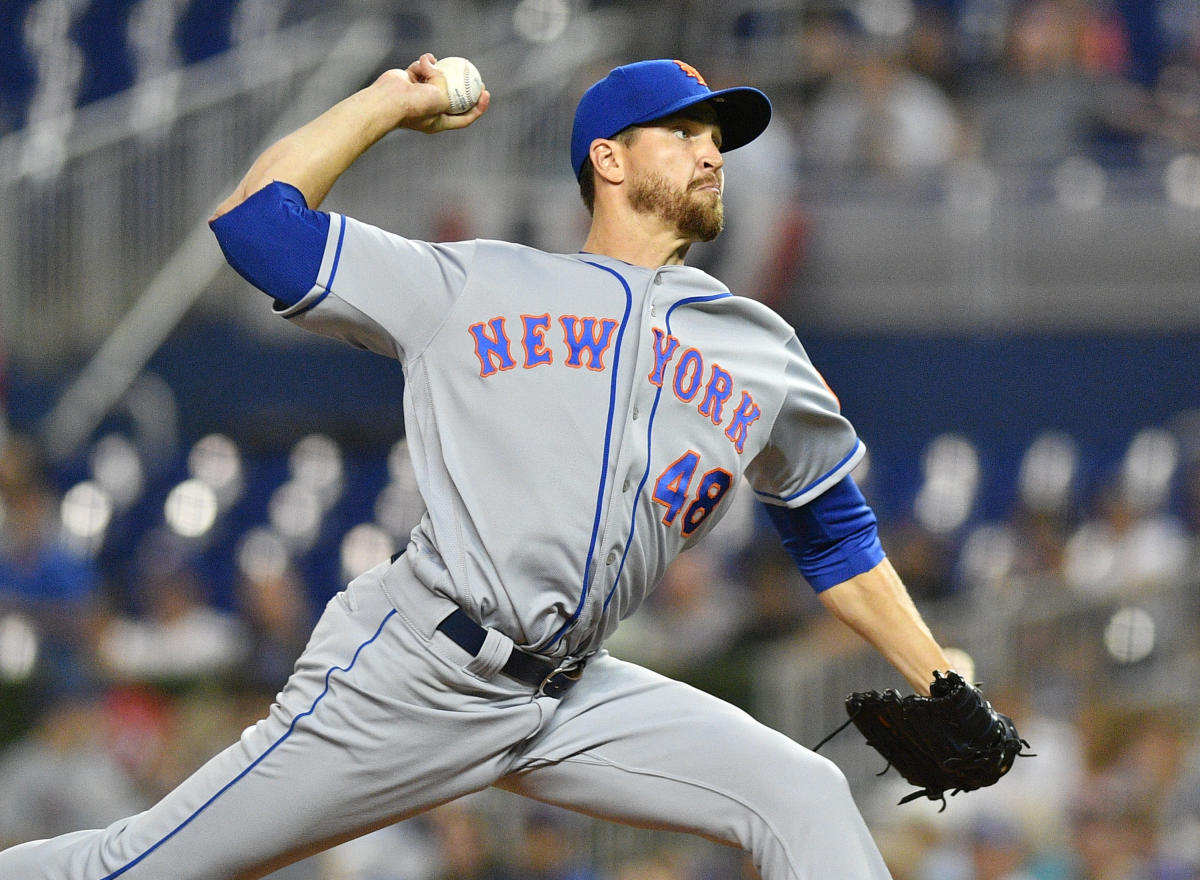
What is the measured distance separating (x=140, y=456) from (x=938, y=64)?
4466 mm

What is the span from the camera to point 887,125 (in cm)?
899

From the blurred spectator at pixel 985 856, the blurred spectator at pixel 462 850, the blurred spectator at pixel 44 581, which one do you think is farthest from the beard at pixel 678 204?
the blurred spectator at pixel 44 581

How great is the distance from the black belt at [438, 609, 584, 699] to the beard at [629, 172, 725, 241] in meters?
0.77

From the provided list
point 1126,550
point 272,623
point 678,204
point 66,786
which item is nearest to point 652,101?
point 678,204

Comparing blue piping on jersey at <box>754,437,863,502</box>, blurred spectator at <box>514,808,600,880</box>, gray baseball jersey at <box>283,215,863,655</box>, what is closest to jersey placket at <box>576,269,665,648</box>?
gray baseball jersey at <box>283,215,863,655</box>

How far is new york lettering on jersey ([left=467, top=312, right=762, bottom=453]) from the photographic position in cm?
293

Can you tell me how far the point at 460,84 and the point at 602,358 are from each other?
1.69 ft

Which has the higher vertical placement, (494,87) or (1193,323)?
(494,87)

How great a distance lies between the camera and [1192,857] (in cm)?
554

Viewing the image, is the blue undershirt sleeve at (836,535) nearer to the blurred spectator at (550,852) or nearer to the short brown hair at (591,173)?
the short brown hair at (591,173)

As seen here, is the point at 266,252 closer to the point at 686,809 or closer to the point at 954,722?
the point at 686,809

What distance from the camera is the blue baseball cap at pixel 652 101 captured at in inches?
122

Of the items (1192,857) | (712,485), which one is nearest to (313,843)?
(712,485)

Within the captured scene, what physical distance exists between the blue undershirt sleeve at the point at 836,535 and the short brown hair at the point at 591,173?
0.66m
